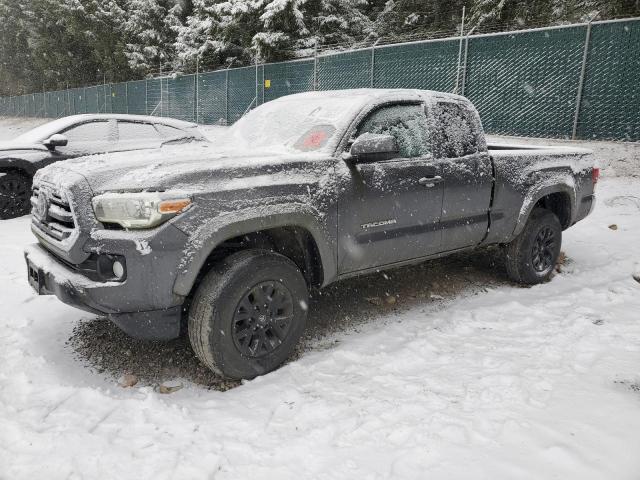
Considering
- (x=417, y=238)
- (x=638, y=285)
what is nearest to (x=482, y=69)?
(x=638, y=285)

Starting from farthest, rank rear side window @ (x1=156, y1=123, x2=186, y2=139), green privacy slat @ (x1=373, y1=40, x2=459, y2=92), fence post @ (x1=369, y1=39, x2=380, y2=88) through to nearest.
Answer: fence post @ (x1=369, y1=39, x2=380, y2=88), green privacy slat @ (x1=373, y1=40, x2=459, y2=92), rear side window @ (x1=156, y1=123, x2=186, y2=139)

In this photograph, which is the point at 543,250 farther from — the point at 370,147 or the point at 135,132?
the point at 135,132

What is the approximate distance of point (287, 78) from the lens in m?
17.8

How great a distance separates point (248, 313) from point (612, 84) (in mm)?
10084

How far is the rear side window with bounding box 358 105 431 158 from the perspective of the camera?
4.02 meters

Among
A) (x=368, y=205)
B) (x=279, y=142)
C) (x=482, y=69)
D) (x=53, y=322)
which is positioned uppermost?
(x=482, y=69)

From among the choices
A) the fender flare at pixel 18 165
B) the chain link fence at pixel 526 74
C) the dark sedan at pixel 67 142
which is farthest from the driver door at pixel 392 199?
the chain link fence at pixel 526 74

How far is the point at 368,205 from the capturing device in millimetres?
3807

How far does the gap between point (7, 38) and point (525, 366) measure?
59724 millimetres

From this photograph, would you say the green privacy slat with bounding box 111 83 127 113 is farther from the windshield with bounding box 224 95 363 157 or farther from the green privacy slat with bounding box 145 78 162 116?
the windshield with bounding box 224 95 363 157

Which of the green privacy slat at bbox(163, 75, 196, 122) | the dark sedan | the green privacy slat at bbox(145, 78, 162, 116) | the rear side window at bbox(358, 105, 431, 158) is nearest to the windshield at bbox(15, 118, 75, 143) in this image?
the dark sedan

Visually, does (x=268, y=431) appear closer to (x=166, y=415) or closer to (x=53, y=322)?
(x=166, y=415)

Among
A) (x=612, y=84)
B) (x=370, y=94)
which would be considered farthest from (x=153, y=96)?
(x=370, y=94)

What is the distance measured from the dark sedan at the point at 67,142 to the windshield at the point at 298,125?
10.5 feet
